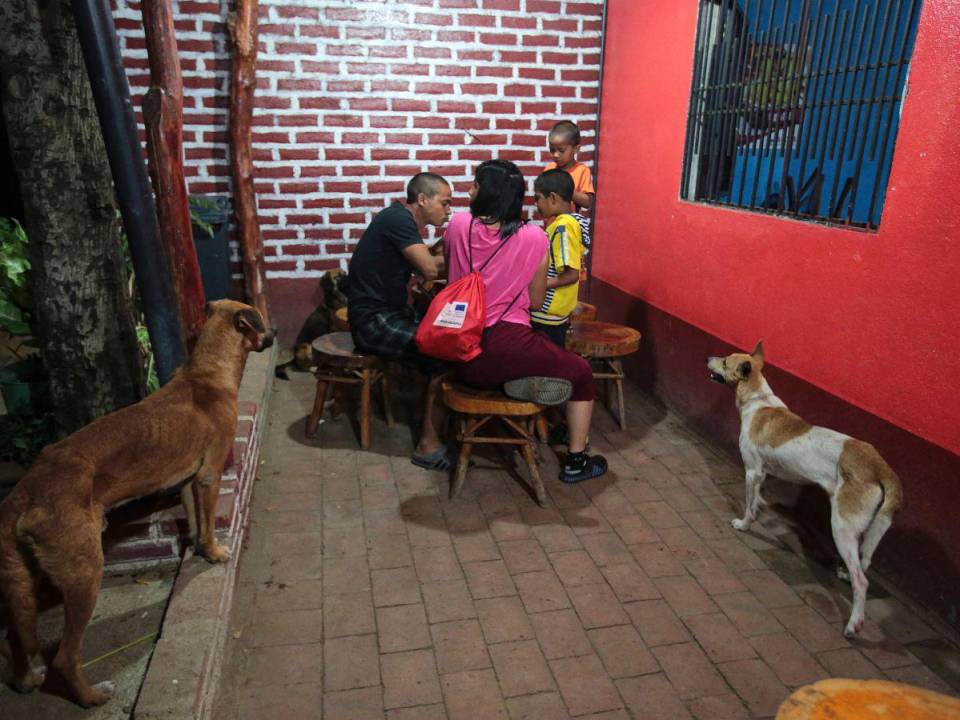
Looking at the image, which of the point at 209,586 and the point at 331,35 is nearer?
the point at 209,586

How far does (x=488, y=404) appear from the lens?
13.1ft

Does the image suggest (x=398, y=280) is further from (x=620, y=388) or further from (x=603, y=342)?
(x=620, y=388)

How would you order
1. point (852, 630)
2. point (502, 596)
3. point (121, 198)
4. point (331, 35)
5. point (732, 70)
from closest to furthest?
point (121, 198) < point (852, 630) < point (502, 596) < point (732, 70) < point (331, 35)

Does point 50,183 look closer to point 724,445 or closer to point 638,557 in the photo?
point 638,557

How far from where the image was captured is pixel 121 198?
291 cm

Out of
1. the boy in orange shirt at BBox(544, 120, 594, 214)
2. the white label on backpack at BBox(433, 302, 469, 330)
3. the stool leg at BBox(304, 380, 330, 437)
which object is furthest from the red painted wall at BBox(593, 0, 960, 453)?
the stool leg at BBox(304, 380, 330, 437)

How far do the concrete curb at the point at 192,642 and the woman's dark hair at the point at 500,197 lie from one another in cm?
201

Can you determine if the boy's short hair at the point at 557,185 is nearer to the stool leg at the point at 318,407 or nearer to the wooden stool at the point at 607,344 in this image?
the wooden stool at the point at 607,344

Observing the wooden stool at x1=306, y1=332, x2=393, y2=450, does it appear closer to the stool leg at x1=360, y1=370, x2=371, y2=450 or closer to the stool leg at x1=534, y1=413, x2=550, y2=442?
the stool leg at x1=360, y1=370, x2=371, y2=450

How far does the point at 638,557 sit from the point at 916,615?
1296 millimetres

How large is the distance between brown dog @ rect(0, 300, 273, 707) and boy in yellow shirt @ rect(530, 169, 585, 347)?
78.1 inches

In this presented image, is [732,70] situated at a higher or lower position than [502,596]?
higher

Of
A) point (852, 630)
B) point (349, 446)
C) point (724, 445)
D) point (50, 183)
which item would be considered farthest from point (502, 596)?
point (50, 183)

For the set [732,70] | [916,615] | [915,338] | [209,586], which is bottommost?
[916,615]
